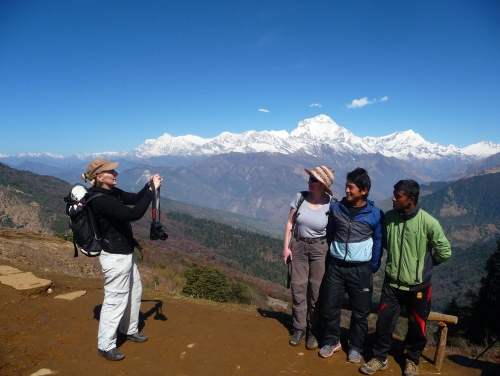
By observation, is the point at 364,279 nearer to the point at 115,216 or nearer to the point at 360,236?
the point at 360,236

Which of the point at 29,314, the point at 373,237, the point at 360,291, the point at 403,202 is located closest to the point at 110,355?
the point at 29,314

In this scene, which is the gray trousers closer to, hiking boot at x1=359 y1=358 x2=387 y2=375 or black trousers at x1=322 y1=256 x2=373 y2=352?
black trousers at x1=322 y1=256 x2=373 y2=352

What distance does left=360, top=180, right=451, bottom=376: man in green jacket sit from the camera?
152 inches

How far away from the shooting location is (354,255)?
4.12 metres

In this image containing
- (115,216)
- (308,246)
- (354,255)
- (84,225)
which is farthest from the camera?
(308,246)

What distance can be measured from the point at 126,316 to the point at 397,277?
12.7 ft

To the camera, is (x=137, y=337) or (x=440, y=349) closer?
(x=440, y=349)

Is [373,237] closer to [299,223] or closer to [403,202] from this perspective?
[403,202]

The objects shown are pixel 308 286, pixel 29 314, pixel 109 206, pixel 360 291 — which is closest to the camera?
pixel 109 206

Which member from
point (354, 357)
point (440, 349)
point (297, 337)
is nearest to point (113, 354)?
point (297, 337)

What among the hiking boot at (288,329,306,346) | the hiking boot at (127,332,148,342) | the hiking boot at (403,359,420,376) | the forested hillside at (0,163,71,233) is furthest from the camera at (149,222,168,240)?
the forested hillside at (0,163,71,233)

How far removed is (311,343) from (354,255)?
1.60 m

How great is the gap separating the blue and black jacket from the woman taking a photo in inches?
12.3

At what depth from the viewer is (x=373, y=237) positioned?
4.21 meters
